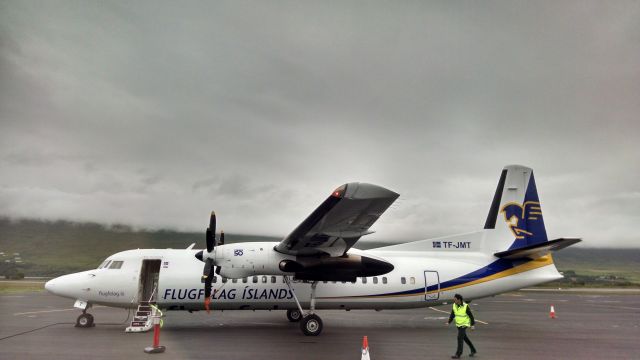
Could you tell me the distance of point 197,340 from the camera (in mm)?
11375

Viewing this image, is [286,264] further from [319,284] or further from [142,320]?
[142,320]

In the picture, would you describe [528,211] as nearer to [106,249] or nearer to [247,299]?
[247,299]

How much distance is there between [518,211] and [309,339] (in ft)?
33.0

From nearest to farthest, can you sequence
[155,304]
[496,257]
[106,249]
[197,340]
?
[197,340], [155,304], [496,257], [106,249]

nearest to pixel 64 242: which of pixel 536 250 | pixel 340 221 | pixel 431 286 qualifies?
pixel 431 286

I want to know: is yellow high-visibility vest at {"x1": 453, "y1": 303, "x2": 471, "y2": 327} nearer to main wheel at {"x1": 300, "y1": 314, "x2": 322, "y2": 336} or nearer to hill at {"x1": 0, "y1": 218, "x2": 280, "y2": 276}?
main wheel at {"x1": 300, "y1": 314, "x2": 322, "y2": 336}

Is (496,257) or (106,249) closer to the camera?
(496,257)

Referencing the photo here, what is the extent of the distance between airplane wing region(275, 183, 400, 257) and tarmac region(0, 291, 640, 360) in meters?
2.75

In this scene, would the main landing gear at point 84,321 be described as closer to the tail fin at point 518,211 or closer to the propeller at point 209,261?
the propeller at point 209,261

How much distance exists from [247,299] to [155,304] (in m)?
3.20

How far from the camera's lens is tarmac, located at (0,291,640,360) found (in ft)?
31.9

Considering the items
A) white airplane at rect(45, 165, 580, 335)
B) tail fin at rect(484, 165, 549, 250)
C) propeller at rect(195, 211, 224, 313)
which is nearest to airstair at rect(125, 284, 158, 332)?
white airplane at rect(45, 165, 580, 335)

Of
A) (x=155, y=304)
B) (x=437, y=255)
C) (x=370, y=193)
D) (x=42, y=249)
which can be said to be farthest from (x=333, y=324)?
(x=42, y=249)

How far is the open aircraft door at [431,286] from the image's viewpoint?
46.7 feet
